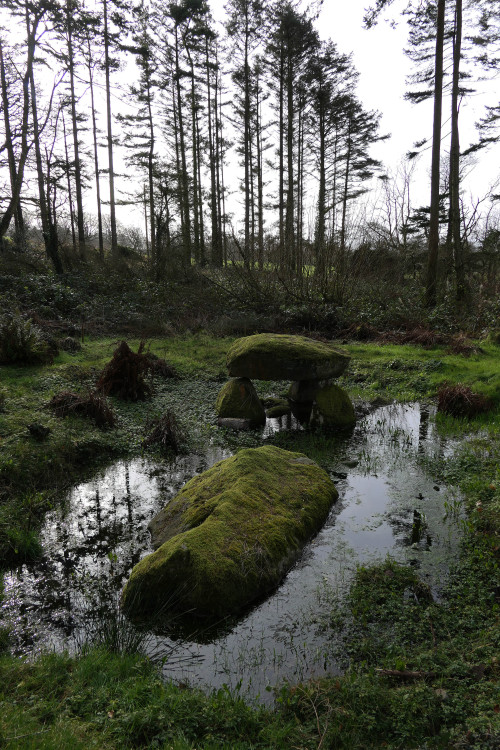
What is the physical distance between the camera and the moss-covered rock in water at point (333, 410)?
325 inches

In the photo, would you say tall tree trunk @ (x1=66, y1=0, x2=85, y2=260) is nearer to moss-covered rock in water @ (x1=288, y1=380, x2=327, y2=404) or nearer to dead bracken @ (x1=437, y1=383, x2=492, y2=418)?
moss-covered rock in water @ (x1=288, y1=380, x2=327, y2=404)

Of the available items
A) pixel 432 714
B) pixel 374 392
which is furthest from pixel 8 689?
pixel 374 392

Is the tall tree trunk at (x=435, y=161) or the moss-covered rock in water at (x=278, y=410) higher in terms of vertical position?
the tall tree trunk at (x=435, y=161)

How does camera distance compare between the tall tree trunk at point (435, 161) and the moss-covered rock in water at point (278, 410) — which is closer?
the moss-covered rock in water at point (278, 410)

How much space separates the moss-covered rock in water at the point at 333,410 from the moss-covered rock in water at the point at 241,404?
106 centimetres

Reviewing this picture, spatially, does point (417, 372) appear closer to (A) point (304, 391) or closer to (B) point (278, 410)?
(A) point (304, 391)

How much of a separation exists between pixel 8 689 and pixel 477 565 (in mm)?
3753

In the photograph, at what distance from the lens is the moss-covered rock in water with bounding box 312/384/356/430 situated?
8.27 meters

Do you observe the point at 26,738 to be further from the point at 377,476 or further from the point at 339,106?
the point at 339,106

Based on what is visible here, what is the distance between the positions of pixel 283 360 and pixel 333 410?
1.30m

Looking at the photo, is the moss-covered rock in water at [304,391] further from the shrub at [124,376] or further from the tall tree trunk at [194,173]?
the tall tree trunk at [194,173]

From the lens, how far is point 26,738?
86.3 inches

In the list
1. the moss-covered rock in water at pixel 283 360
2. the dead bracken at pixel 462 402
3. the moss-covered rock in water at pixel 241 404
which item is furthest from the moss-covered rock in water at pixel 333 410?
the dead bracken at pixel 462 402

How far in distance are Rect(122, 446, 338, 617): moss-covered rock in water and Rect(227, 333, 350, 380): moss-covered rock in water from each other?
2.73 metres
